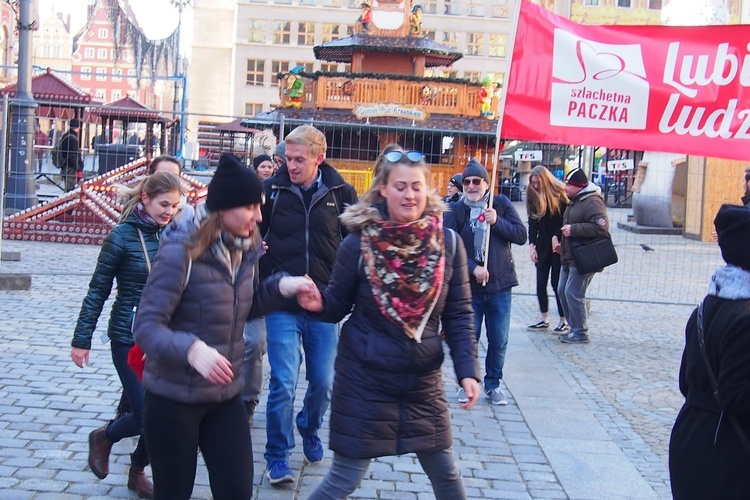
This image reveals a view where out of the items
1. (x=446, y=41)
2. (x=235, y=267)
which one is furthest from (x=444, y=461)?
(x=446, y=41)

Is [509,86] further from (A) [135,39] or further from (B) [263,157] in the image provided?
(A) [135,39]

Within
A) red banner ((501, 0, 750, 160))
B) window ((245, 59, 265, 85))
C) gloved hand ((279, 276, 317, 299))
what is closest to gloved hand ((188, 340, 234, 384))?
gloved hand ((279, 276, 317, 299))

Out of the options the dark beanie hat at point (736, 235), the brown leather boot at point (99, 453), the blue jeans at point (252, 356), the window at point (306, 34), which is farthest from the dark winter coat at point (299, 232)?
the window at point (306, 34)

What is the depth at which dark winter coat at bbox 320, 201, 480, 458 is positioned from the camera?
12.4ft

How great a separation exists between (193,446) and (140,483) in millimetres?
1303

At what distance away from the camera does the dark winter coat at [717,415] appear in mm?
3297

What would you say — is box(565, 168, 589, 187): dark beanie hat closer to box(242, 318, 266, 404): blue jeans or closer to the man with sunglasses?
the man with sunglasses

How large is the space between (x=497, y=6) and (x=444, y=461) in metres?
77.7

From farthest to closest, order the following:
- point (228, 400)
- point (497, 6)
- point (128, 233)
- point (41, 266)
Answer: point (497, 6) → point (41, 266) → point (128, 233) → point (228, 400)

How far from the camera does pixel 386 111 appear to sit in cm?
2558

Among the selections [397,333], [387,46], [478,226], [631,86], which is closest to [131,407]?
[397,333]

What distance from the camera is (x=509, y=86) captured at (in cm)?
757

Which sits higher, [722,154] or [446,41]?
[446,41]

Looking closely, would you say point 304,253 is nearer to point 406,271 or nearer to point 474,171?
point 406,271
